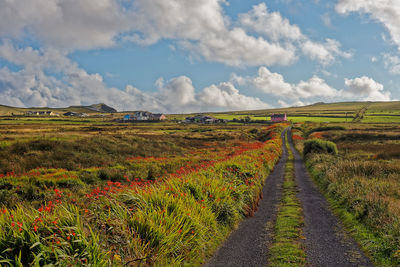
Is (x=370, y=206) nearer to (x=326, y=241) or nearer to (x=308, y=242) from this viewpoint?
(x=326, y=241)

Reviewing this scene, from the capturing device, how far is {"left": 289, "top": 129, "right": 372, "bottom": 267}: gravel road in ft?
21.6

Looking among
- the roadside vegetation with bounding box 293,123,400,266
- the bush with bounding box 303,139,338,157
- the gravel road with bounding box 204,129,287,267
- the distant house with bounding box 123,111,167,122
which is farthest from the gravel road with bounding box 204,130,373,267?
the distant house with bounding box 123,111,167,122

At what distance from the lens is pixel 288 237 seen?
812 cm

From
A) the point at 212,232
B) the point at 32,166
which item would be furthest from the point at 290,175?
the point at 32,166

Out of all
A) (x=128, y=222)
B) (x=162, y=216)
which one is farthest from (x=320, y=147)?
(x=128, y=222)

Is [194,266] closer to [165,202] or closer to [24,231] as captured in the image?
[165,202]

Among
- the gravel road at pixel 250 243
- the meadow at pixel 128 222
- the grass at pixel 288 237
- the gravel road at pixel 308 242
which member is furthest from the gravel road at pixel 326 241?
the meadow at pixel 128 222

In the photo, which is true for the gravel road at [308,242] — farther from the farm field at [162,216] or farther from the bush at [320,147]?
the bush at [320,147]

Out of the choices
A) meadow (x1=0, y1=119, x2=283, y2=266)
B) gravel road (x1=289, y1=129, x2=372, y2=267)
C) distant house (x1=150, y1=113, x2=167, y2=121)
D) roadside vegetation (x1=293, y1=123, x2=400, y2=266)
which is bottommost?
gravel road (x1=289, y1=129, x2=372, y2=267)

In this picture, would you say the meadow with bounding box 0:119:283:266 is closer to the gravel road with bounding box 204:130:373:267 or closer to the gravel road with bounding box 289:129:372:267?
the gravel road with bounding box 204:130:373:267

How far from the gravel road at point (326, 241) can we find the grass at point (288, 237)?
24cm

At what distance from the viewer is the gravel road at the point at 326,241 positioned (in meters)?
6.59

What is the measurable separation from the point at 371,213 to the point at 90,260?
9.60 metres

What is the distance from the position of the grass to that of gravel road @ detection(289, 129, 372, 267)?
0.79 ft
